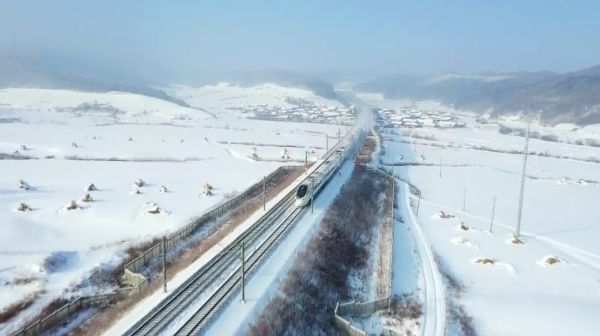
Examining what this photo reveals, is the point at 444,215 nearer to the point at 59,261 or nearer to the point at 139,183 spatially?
the point at 139,183

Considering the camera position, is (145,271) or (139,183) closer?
(145,271)

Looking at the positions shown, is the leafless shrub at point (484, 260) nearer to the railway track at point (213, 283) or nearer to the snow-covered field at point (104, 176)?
the railway track at point (213, 283)

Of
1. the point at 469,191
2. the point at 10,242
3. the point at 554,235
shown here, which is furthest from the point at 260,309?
the point at 469,191

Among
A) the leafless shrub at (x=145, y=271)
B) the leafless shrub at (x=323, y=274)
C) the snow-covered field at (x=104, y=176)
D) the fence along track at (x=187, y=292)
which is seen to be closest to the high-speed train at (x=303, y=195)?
the leafless shrub at (x=323, y=274)

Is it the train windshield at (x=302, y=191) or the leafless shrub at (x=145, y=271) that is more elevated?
the train windshield at (x=302, y=191)

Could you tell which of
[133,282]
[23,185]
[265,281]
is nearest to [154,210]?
[133,282]

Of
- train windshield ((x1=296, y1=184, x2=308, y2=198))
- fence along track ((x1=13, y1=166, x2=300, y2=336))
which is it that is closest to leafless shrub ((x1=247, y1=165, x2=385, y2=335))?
train windshield ((x1=296, y1=184, x2=308, y2=198))
